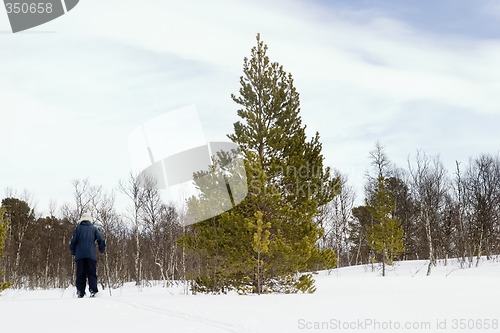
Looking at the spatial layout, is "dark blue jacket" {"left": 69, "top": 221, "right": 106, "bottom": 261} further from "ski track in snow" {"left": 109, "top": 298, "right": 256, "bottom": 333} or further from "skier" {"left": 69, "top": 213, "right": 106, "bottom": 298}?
"ski track in snow" {"left": 109, "top": 298, "right": 256, "bottom": 333}

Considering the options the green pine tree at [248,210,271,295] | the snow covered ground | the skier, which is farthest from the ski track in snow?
the green pine tree at [248,210,271,295]

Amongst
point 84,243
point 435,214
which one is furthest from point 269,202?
point 435,214

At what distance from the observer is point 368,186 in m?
53.0

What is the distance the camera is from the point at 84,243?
10141mm

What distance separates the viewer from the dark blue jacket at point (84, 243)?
10.1 meters

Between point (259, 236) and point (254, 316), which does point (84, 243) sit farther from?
point (254, 316)

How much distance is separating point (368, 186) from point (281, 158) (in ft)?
133

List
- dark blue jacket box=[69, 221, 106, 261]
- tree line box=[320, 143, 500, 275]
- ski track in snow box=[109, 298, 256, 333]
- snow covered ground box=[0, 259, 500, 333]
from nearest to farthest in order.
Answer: ski track in snow box=[109, 298, 256, 333] → snow covered ground box=[0, 259, 500, 333] → dark blue jacket box=[69, 221, 106, 261] → tree line box=[320, 143, 500, 275]

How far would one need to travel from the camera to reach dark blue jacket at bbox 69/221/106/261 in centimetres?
1006

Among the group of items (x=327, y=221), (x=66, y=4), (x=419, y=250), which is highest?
(x=66, y=4)

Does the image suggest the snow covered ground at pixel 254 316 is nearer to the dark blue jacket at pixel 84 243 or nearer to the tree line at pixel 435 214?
the dark blue jacket at pixel 84 243

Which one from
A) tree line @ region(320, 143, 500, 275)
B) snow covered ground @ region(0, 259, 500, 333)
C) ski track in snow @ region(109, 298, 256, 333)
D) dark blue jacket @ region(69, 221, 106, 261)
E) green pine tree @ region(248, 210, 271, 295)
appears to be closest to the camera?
ski track in snow @ region(109, 298, 256, 333)

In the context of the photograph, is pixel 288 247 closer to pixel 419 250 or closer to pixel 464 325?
pixel 464 325

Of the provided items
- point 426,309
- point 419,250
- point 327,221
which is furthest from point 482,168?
point 426,309
